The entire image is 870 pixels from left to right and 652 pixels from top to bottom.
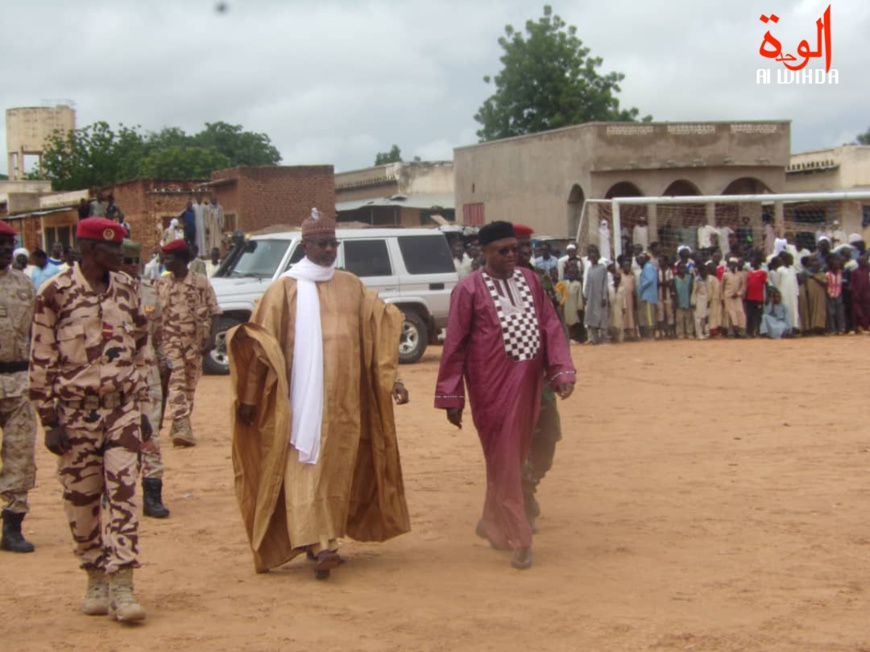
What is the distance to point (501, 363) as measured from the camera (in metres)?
6.77

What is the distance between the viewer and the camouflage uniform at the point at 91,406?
5637 millimetres

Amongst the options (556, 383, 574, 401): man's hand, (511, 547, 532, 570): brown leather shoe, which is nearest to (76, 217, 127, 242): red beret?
(556, 383, 574, 401): man's hand

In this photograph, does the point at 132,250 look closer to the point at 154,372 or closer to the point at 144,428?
the point at 154,372

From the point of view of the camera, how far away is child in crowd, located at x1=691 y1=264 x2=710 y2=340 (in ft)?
70.4

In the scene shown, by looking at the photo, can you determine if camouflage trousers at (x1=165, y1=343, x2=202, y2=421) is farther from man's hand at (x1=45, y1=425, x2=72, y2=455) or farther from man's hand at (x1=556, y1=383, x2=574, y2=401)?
man's hand at (x1=45, y1=425, x2=72, y2=455)

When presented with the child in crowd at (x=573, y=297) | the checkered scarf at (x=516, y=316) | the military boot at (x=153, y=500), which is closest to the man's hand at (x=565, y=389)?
the checkered scarf at (x=516, y=316)

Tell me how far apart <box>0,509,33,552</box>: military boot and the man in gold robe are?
156 centimetres

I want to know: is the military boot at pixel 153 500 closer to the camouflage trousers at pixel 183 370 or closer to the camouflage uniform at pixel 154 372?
the camouflage uniform at pixel 154 372

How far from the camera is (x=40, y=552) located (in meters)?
7.19

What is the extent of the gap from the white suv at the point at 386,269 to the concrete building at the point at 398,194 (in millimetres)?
21102

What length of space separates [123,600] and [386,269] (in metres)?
13.0

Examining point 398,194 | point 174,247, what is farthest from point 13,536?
point 398,194

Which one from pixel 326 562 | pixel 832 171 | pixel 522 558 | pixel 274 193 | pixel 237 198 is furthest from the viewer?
pixel 832 171

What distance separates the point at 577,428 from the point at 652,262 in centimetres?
1015
